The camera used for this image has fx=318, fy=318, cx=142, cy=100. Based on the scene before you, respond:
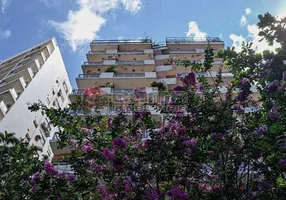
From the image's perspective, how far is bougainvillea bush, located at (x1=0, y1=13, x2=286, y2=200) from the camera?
20.4ft

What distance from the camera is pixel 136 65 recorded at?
95.0ft

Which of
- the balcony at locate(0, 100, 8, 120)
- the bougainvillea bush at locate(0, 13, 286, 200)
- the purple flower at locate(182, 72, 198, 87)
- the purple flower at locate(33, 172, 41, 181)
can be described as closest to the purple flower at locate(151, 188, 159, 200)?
the bougainvillea bush at locate(0, 13, 286, 200)

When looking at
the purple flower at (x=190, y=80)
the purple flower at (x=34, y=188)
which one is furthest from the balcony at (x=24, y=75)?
the purple flower at (x=190, y=80)

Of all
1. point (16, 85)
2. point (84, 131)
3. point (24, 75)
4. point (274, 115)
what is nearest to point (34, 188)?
point (84, 131)

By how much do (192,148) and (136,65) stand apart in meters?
22.4

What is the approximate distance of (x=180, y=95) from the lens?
7961 millimetres

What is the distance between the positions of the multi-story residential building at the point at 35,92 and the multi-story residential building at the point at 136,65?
355 cm

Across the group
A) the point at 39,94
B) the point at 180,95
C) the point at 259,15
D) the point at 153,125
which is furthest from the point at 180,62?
the point at 39,94

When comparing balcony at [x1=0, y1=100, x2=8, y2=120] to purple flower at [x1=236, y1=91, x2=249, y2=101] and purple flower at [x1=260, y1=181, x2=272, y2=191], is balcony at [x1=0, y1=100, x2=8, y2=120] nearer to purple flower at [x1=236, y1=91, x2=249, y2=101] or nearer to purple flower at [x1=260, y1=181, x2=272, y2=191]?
purple flower at [x1=236, y1=91, x2=249, y2=101]

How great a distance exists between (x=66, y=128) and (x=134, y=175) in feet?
6.88

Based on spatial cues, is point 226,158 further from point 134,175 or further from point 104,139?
point 104,139

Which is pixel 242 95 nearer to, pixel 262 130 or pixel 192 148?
pixel 262 130

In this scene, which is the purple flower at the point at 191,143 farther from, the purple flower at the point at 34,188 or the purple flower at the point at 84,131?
the purple flower at the point at 34,188

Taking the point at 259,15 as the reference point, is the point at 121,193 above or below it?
below
